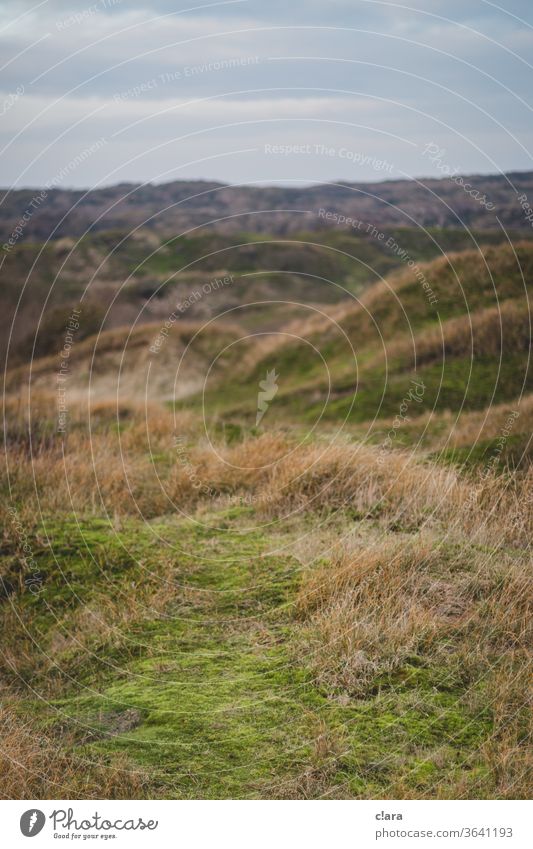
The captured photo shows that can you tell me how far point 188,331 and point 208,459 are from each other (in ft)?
57.7

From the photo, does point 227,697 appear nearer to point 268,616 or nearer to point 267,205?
point 268,616

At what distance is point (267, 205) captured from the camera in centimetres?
7931

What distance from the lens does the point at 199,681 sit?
4582 mm

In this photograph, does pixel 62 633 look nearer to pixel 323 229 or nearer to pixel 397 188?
pixel 397 188

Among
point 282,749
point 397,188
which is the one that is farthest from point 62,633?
point 397,188
